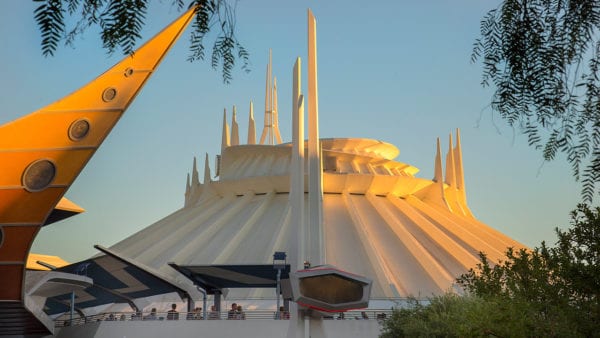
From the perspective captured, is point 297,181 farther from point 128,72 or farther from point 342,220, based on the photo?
point 342,220

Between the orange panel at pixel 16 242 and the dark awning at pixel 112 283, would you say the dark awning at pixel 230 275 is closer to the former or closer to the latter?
the dark awning at pixel 112 283

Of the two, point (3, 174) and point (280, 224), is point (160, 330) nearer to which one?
point (3, 174)

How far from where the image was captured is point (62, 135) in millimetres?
20766

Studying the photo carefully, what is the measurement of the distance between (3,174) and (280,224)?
21.6 meters

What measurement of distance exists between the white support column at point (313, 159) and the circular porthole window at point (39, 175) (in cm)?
948

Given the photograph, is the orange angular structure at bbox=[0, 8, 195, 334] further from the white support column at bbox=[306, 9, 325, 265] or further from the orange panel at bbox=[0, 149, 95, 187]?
the white support column at bbox=[306, 9, 325, 265]

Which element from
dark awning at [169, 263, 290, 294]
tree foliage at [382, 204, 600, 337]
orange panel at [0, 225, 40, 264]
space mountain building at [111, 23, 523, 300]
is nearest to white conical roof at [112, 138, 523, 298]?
space mountain building at [111, 23, 523, 300]

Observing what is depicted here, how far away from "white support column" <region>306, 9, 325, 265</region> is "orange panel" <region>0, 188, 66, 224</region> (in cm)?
926

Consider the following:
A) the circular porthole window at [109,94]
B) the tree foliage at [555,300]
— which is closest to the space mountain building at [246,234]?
the circular porthole window at [109,94]

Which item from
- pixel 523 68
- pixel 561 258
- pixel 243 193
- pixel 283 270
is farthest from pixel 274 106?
pixel 523 68

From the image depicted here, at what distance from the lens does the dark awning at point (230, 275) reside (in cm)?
2845

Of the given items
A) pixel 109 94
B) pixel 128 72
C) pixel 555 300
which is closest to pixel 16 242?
pixel 109 94

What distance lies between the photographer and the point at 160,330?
28.2 m

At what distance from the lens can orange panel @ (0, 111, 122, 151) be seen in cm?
2061
